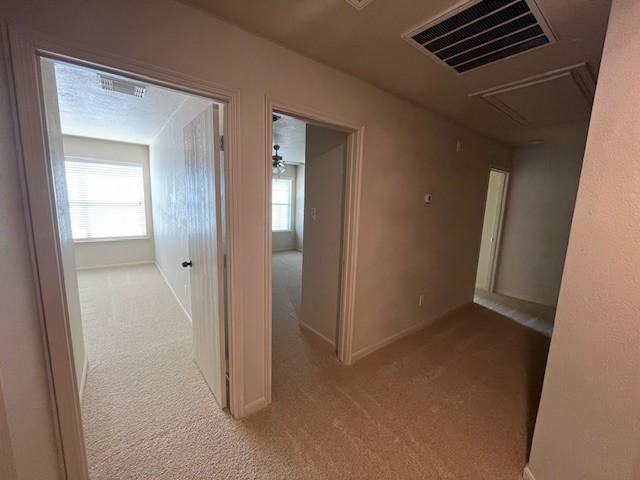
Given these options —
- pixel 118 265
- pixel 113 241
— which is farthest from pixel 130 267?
pixel 113 241

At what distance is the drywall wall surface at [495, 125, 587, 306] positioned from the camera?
374cm

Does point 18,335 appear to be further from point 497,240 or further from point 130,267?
point 497,240

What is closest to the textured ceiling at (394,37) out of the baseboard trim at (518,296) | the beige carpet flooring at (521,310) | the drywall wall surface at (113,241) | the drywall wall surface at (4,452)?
the drywall wall surface at (4,452)

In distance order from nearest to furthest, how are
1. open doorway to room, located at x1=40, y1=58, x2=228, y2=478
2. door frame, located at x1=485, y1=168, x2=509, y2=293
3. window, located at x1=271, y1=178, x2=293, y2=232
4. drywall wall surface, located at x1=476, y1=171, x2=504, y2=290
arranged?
open doorway to room, located at x1=40, y1=58, x2=228, y2=478, door frame, located at x1=485, y1=168, x2=509, y2=293, drywall wall surface, located at x1=476, y1=171, x2=504, y2=290, window, located at x1=271, y1=178, x2=293, y2=232

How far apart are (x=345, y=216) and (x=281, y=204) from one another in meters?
5.47

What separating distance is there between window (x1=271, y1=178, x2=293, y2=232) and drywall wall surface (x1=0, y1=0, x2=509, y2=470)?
499 centimetres

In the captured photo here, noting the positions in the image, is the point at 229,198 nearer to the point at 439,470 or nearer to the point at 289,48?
the point at 289,48

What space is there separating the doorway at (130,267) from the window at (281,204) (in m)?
3.00

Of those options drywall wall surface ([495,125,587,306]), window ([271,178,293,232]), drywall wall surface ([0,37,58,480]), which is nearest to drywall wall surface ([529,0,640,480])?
drywall wall surface ([0,37,58,480])

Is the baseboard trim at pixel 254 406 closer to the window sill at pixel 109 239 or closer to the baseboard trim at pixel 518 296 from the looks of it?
the baseboard trim at pixel 518 296

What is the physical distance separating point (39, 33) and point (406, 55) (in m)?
1.72

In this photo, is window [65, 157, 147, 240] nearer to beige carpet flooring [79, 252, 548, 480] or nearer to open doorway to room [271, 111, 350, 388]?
beige carpet flooring [79, 252, 548, 480]

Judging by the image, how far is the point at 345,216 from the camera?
7.24 ft

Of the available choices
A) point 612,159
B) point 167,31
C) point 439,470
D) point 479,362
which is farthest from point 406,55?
point 479,362
